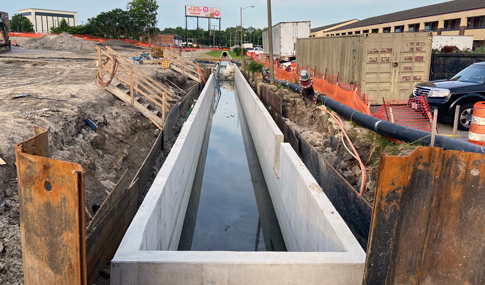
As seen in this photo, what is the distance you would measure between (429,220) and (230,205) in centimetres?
762

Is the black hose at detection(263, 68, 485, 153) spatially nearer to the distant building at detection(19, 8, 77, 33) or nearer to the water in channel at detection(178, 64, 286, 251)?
the water in channel at detection(178, 64, 286, 251)

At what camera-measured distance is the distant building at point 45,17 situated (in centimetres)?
18138

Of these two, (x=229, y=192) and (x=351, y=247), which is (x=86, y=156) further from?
(x=351, y=247)

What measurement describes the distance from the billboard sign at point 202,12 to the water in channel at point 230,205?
101407 mm

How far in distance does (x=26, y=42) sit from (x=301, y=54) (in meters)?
40.6

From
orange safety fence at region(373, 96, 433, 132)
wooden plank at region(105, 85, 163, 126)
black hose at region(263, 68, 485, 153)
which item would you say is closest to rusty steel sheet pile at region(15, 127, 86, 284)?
black hose at region(263, 68, 485, 153)

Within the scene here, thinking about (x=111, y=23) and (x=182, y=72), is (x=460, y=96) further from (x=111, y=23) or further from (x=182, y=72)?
(x=111, y=23)

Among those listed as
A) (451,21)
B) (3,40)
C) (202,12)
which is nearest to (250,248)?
(3,40)

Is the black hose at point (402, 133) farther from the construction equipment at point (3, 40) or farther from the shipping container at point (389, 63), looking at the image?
the construction equipment at point (3, 40)

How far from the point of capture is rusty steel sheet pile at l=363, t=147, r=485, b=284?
2.76 meters

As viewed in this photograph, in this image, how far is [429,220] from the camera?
2895 millimetres

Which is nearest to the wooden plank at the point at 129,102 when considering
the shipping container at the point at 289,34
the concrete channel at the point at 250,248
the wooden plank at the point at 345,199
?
the concrete channel at the point at 250,248

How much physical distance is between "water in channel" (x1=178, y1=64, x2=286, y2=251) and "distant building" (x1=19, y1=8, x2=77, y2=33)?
19660cm

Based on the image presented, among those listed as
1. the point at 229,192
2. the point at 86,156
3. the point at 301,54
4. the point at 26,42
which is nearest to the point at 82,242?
the point at 86,156
